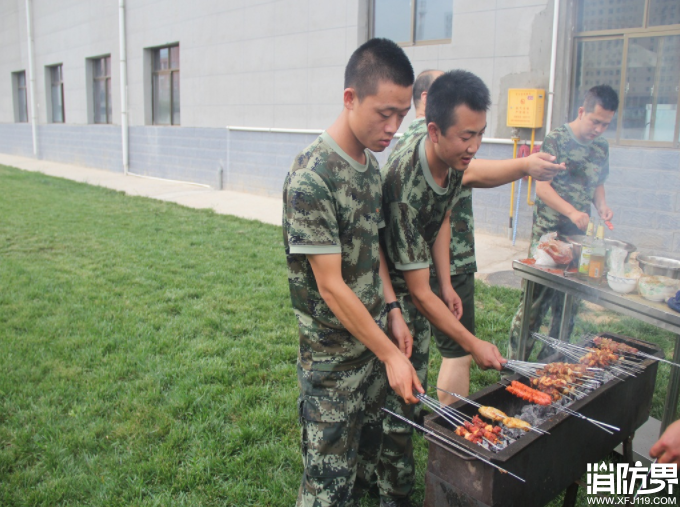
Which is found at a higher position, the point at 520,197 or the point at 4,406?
the point at 520,197

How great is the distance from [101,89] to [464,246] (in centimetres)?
1788

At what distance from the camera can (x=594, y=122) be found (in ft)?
13.1

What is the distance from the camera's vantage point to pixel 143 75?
15555 mm

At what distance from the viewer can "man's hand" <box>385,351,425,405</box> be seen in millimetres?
2133

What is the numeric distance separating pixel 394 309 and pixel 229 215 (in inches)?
A: 324

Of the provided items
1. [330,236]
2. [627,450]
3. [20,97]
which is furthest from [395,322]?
[20,97]

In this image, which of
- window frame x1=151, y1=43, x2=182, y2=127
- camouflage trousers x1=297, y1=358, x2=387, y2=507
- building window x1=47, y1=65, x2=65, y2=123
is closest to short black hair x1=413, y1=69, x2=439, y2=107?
camouflage trousers x1=297, y1=358, x2=387, y2=507

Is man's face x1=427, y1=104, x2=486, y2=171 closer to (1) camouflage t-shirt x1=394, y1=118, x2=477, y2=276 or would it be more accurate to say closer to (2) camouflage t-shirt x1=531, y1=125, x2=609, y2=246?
(1) camouflage t-shirt x1=394, y1=118, x2=477, y2=276

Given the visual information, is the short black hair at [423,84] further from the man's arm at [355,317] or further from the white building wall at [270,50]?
the white building wall at [270,50]

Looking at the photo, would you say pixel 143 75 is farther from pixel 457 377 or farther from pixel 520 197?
pixel 457 377

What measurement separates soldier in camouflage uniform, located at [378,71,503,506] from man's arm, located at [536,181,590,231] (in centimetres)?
143

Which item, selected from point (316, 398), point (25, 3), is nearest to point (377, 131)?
point (316, 398)

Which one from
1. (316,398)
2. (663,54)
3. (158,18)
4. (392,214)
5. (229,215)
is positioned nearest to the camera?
(316,398)

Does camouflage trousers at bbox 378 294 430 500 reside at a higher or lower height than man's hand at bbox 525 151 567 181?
lower
